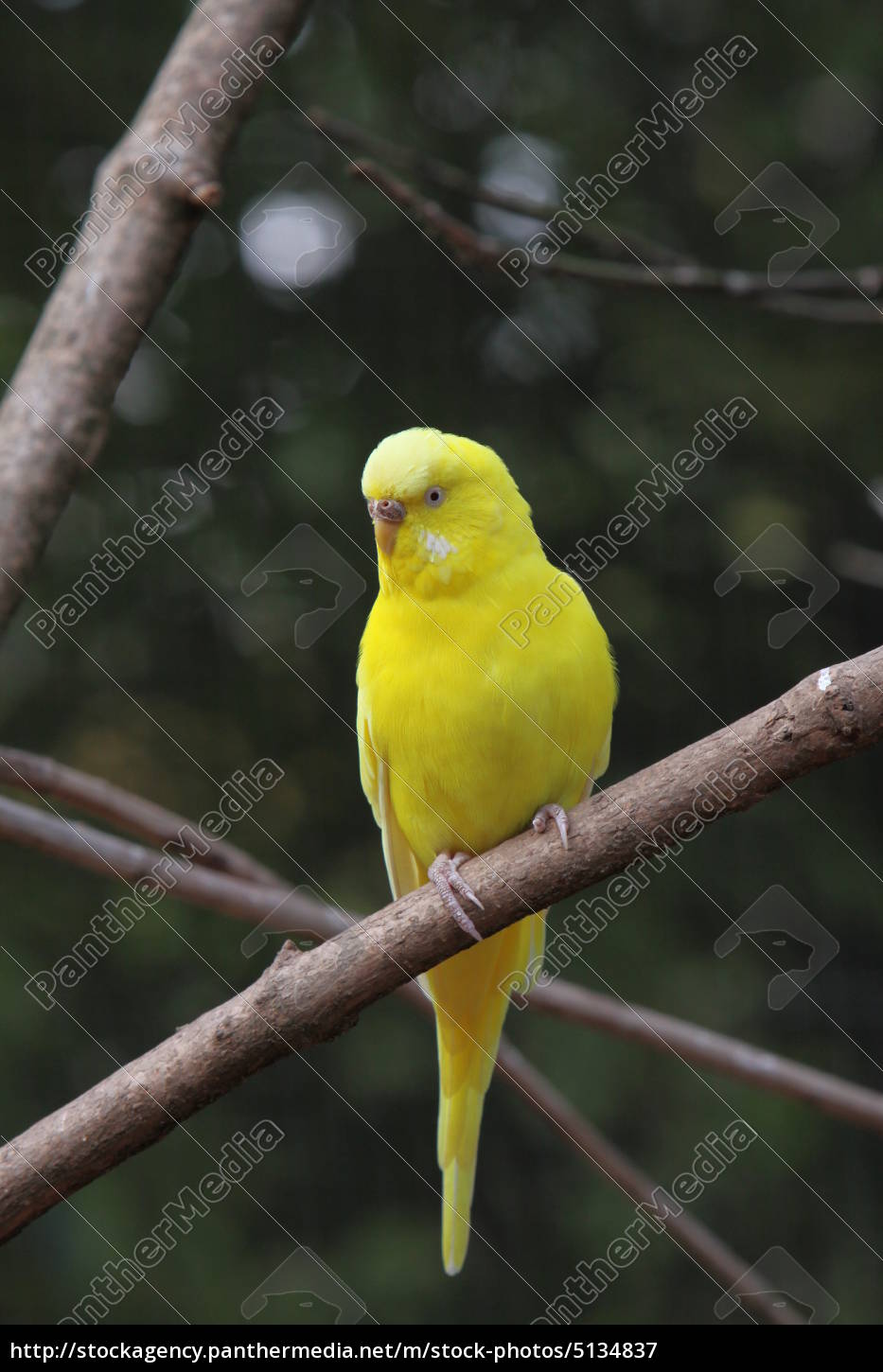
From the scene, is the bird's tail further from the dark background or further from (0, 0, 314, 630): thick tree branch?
the dark background

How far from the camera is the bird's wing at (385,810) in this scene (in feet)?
8.95

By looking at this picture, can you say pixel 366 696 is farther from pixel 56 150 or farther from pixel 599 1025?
pixel 56 150

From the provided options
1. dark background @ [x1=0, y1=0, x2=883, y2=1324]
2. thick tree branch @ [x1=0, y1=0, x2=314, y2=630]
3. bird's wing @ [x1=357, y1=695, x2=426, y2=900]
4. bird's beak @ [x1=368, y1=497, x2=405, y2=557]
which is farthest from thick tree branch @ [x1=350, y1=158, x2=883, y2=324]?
dark background @ [x1=0, y1=0, x2=883, y2=1324]

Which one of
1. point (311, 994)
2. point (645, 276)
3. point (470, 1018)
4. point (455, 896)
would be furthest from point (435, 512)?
point (470, 1018)

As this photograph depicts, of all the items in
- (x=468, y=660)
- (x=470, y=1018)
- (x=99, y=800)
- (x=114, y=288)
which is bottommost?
(x=470, y=1018)

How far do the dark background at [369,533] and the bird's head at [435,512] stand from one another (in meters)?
1.65

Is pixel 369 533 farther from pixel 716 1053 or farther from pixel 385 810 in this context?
pixel 716 1053

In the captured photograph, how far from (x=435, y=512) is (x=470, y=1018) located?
3.76 feet

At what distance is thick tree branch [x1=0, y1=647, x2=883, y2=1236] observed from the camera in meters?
1.78

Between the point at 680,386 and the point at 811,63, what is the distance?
1.23 meters

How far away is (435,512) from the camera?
8.19 ft

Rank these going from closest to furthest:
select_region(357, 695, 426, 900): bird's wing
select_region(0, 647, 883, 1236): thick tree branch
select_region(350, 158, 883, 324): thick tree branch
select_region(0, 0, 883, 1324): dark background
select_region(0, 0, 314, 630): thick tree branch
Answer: select_region(0, 647, 883, 1236): thick tree branch → select_region(0, 0, 314, 630): thick tree branch → select_region(350, 158, 883, 324): thick tree branch → select_region(357, 695, 426, 900): bird's wing → select_region(0, 0, 883, 1324): dark background

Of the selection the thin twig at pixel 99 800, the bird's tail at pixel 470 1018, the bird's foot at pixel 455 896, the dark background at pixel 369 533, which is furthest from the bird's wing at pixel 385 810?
the dark background at pixel 369 533

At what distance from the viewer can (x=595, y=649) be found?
2580 millimetres
